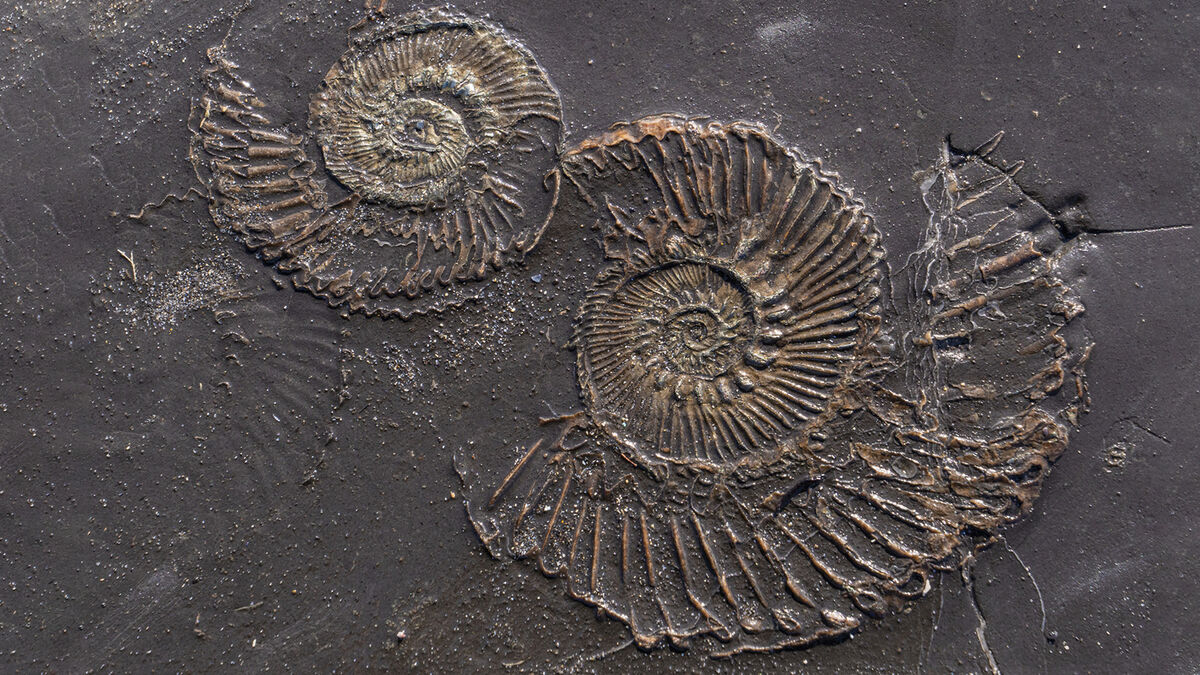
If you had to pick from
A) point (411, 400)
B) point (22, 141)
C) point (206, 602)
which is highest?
point (22, 141)

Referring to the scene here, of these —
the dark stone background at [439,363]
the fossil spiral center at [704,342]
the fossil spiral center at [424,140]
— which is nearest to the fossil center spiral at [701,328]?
the fossil spiral center at [704,342]

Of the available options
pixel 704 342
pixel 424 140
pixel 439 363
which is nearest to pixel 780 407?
pixel 704 342

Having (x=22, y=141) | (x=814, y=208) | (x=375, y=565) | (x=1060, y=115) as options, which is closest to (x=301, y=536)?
(x=375, y=565)

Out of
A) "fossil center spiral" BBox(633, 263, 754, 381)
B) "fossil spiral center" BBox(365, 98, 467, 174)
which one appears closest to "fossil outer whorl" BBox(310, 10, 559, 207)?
"fossil spiral center" BBox(365, 98, 467, 174)

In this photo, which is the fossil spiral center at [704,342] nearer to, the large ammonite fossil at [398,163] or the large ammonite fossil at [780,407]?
the large ammonite fossil at [780,407]

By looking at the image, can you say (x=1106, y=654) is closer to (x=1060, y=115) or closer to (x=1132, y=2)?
(x=1060, y=115)

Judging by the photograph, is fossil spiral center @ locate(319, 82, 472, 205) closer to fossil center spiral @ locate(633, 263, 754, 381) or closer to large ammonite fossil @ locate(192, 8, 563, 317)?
large ammonite fossil @ locate(192, 8, 563, 317)

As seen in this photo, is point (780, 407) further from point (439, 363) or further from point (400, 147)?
point (400, 147)
